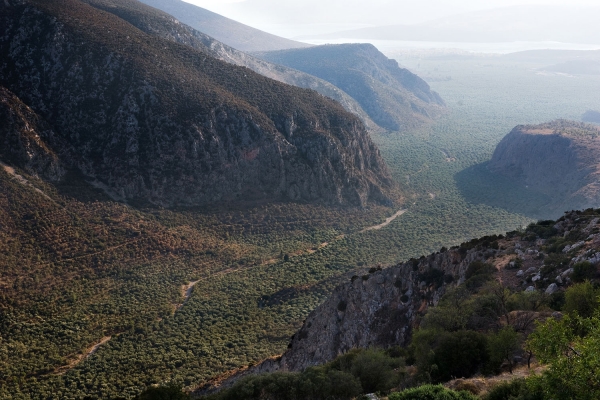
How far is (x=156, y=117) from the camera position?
86.8 meters

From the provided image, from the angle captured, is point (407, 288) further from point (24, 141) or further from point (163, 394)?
point (24, 141)

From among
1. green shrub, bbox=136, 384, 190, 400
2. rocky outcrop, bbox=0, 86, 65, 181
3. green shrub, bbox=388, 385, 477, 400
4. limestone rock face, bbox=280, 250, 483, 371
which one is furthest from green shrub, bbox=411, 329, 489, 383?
rocky outcrop, bbox=0, 86, 65, 181

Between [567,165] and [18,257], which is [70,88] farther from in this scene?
[567,165]

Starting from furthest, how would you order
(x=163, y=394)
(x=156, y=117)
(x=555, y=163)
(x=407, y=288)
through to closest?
(x=555, y=163) < (x=156, y=117) < (x=407, y=288) < (x=163, y=394)

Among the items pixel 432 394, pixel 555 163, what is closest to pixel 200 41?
pixel 555 163

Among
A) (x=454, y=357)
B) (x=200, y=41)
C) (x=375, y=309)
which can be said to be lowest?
(x=375, y=309)

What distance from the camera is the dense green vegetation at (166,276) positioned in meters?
47.9

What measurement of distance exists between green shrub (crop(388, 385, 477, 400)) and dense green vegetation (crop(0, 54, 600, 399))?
412 inches

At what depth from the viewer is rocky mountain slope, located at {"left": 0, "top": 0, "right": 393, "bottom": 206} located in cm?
8306

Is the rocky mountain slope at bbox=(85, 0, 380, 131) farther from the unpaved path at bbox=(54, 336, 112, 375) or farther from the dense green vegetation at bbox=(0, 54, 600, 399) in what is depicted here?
the unpaved path at bbox=(54, 336, 112, 375)

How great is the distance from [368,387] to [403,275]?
18.9 m

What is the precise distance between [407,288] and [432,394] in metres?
24.5

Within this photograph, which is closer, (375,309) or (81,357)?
(375,309)

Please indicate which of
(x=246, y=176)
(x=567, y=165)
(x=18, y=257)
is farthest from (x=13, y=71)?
(x=567, y=165)
